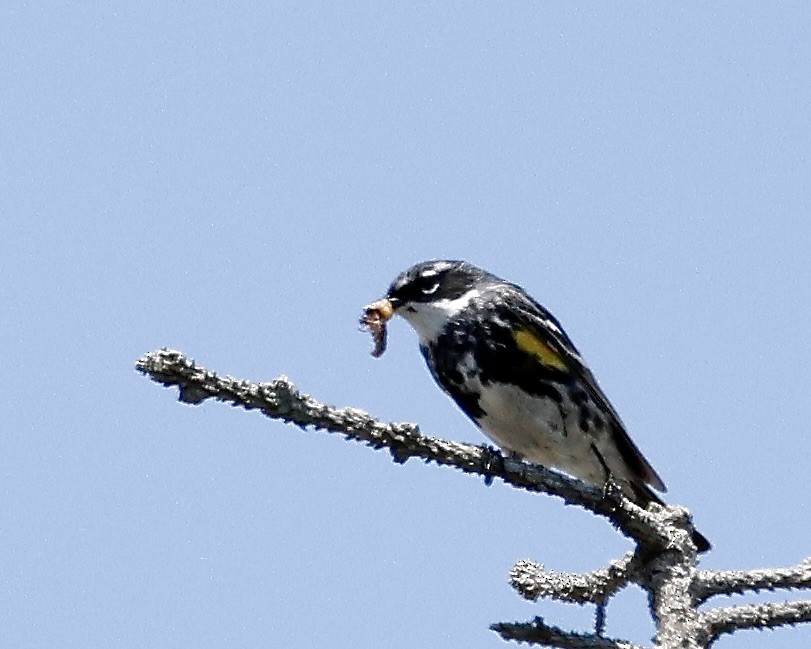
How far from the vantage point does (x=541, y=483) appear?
4230mm

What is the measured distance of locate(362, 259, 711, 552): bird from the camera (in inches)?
271

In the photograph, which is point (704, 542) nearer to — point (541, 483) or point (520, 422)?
point (520, 422)

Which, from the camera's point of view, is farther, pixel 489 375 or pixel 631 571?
pixel 489 375

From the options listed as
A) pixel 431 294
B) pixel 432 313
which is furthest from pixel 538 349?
pixel 431 294

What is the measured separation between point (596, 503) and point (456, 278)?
Result: 12.3ft

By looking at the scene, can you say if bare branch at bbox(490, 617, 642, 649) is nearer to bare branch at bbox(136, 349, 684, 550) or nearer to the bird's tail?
bare branch at bbox(136, 349, 684, 550)

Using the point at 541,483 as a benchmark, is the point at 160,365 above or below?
below

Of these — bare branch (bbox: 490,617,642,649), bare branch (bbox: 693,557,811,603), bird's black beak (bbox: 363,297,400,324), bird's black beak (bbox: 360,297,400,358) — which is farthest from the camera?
bird's black beak (bbox: 363,297,400,324)

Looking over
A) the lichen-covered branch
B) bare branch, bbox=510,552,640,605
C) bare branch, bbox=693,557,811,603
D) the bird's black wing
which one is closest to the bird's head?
the bird's black wing

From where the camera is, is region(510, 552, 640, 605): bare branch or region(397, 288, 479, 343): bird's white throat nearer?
region(510, 552, 640, 605): bare branch

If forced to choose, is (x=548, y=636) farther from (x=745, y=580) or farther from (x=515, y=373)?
(x=515, y=373)

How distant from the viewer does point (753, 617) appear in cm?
329

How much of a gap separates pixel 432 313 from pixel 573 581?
11.6ft

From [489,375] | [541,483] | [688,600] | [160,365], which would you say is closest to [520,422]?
[489,375]
